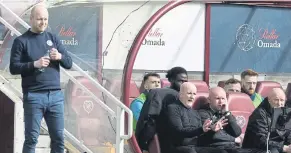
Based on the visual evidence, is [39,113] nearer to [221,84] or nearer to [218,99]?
[218,99]

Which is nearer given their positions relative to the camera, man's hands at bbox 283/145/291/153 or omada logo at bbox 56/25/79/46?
man's hands at bbox 283/145/291/153

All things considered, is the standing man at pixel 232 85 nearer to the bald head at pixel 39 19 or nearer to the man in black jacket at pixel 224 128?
the man in black jacket at pixel 224 128

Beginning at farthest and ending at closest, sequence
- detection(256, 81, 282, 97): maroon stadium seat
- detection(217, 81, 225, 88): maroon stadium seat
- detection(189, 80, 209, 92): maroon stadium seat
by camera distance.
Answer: detection(256, 81, 282, 97): maroon stadium seat, detection(217, 81, 225, 88): maroon stadium seat, detection(189, 80, 209, 92): maroon stadium seat

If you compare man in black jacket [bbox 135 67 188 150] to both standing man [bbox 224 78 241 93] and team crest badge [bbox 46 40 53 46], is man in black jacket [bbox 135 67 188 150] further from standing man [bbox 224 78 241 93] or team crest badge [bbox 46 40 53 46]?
team crest badge [bbox 46 40 53 46]

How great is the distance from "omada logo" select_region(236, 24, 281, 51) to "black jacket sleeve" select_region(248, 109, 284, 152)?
7.41ft

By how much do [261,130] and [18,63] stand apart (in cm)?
285

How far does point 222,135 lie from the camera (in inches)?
323

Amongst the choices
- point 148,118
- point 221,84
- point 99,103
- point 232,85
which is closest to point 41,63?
point 99,103

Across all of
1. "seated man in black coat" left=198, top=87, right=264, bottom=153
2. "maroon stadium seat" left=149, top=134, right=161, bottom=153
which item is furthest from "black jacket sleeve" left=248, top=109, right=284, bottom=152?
"maroon stadium seat" left=149, top=134, right=161, bottom=153

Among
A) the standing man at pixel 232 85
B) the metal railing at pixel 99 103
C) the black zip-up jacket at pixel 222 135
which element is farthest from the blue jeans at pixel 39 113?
the standing man at pixel 232 85

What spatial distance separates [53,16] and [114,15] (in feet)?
2.46

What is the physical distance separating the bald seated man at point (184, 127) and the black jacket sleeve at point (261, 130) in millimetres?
394

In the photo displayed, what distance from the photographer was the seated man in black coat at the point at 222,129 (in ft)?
26.6

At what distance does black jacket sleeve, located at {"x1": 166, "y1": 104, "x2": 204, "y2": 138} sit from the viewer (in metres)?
7.82
